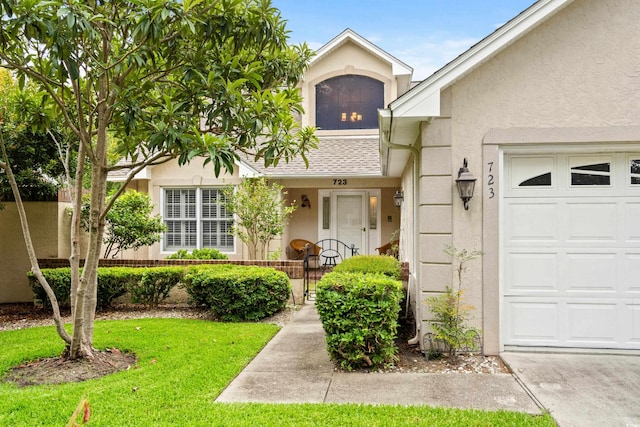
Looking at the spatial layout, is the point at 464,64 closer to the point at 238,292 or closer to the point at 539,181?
the point at 539,181

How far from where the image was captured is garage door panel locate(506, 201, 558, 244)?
19.2 ft

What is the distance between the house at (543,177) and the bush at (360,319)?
80 cm

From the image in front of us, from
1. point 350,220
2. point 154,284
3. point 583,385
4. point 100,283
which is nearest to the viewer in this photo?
point 583,385

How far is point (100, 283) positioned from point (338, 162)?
7408 mm

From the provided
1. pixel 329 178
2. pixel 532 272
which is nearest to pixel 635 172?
pixel 532 272

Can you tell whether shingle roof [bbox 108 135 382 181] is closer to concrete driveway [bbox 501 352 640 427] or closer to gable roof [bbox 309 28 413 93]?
gable roof [bbox 309 28 413 93]

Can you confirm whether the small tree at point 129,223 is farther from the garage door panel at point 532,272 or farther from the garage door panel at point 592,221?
the garage door panel at point 592,221

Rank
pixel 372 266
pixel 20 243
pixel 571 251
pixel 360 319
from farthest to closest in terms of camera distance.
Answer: pixel 20 243
pixel 372 266
pixel 571 251
pixel 360 319

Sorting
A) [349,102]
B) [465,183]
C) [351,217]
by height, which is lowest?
[351,217]

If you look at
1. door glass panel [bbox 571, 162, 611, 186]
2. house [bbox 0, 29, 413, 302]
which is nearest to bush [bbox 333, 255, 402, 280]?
door glass panel [bbox 571, 162, 611, 186]

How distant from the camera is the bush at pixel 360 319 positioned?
529cm

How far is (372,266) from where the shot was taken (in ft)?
23.8

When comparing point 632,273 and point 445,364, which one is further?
point 632,273

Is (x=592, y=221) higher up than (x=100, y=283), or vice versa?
(x=592, y=221)
